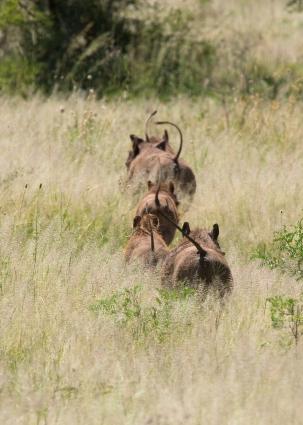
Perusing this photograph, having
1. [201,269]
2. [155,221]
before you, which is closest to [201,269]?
[201,269]

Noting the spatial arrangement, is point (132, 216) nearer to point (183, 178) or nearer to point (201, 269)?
point (183, 178)

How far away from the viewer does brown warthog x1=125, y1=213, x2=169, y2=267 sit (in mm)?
7137

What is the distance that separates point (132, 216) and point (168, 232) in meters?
0.80

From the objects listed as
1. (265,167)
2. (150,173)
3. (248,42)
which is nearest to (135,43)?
(248,42)

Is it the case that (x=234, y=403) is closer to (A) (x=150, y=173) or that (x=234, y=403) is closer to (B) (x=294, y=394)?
(B) (x=294, y=394)

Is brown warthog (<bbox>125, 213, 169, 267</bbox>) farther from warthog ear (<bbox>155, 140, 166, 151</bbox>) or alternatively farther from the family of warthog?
warthog ear (<bbox>155, 140, 166, 151</bbox>)

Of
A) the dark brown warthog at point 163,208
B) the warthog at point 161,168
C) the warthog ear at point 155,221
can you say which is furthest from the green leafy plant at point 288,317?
the warthog at point 161,168

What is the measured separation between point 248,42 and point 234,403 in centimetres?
1334

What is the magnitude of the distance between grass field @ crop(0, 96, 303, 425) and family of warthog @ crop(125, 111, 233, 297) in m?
0.15

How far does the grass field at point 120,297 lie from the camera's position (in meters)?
4.80

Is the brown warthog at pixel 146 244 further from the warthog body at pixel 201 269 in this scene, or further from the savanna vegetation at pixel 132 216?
the warthog body at pixel 201 269

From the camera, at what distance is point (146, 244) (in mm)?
7430

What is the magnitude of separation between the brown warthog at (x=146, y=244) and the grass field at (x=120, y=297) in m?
0.13

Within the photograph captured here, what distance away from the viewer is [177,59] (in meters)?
16.3
